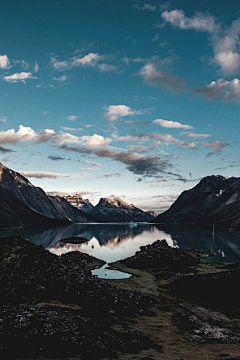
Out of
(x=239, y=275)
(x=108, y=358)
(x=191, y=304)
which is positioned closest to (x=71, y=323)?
(x=108, y=358)

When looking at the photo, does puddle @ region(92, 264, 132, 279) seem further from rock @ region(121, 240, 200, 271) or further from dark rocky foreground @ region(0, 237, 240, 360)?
rock @ region(121, 240, 200, 271)

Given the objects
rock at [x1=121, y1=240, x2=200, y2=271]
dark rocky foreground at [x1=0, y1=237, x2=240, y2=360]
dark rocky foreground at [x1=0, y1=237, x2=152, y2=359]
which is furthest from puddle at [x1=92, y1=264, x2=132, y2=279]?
dark rocky foreground at [x1=0, y1=237, x2=152, y2=359]

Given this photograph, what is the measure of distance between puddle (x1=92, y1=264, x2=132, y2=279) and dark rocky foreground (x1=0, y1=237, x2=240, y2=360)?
15.4 ft

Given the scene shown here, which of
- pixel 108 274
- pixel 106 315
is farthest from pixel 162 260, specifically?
pixel 106 315

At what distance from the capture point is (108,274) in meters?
48.1

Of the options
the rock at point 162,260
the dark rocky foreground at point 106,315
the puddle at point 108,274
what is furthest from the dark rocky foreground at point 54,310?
the rock at point 162,260

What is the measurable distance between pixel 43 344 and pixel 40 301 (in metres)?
9.41

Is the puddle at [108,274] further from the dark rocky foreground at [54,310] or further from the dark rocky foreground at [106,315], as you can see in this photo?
the dark rocky foreground at [54,310]

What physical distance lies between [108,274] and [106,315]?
89.6 ft

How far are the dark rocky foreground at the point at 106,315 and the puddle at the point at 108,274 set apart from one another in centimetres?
468

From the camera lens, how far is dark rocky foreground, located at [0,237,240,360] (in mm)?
15031

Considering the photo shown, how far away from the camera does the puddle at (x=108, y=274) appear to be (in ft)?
149

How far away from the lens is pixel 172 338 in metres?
18.8

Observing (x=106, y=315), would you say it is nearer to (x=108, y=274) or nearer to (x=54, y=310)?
(x=54, y=310)
